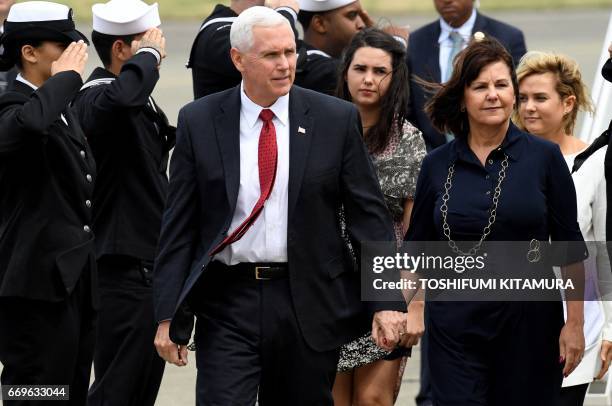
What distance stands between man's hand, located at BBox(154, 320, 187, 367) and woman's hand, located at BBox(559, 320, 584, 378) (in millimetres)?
1426

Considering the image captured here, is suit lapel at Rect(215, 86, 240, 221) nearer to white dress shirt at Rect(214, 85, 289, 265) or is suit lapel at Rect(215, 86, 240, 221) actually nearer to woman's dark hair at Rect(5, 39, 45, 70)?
white dress shirt at Rect(214, 85, 289, 265)

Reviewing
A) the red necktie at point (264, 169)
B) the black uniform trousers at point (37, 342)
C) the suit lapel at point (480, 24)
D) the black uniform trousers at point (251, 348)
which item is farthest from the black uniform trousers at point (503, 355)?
the suit lapel at point (480, 24)

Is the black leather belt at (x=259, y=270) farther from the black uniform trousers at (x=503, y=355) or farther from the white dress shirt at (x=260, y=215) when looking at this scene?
the black uniform trousers at (x=503, y=355)

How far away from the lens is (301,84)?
735 cm

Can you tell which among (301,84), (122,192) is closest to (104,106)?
(122,192)

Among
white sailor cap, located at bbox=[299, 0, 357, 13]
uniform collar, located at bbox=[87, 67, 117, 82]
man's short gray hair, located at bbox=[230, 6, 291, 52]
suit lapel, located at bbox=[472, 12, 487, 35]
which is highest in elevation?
man's short gray hair, located at bbox=[230, 6, 291, 52]

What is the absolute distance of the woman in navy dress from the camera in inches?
226

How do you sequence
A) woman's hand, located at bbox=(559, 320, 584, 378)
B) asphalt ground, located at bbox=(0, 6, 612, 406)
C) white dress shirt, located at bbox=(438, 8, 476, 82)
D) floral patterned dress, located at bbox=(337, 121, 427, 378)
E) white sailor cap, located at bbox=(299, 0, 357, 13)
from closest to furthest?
1. woman's hand, located at bbox=(559, 320, 584, 378)
2. floral patterned dress, located at bbox=(337, 121, 427, 378)
3. white sailor cap, located at bbox=(299, 0, 357, 13)
4. white dress shirt, located at bbox=(438, 8, 476, 82)
5. asphalt ground, located at bbox=(0, 6, 612, 406)

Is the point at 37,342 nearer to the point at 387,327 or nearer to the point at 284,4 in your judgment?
the point at 387,327

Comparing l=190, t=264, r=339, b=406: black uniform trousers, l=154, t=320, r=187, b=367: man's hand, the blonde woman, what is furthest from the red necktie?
the blonde woman

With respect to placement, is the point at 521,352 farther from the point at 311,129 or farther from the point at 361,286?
the point at 311,129

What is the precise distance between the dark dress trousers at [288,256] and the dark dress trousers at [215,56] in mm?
1491

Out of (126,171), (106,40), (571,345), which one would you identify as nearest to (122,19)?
(106,40)

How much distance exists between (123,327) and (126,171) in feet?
2.25
